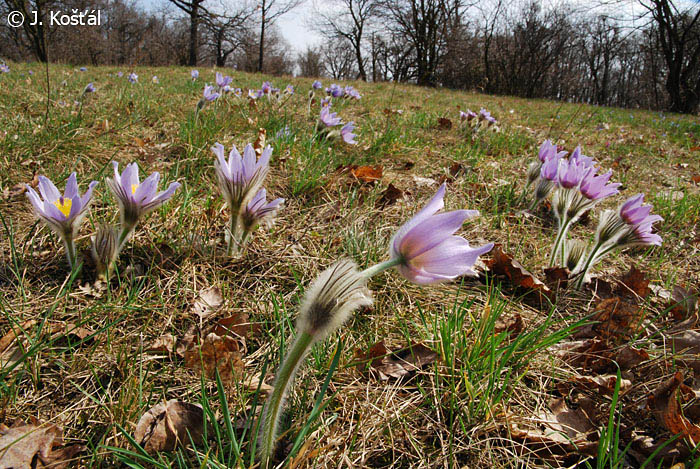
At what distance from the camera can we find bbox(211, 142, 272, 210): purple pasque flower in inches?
51.7

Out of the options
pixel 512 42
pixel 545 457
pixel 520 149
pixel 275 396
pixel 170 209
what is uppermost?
pixel 512 42

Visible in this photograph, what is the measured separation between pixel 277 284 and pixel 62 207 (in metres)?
0.74

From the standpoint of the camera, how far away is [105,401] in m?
0.97

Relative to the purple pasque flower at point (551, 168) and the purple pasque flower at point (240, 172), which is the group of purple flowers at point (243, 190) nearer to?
the purple pasque flower at point (240, 172)

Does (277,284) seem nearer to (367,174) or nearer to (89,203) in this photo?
(89,203)

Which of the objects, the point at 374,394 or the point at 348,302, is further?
the point at 374,394

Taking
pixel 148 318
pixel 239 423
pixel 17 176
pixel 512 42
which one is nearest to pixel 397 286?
pixel 239 423

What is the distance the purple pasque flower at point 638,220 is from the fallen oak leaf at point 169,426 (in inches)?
66.9

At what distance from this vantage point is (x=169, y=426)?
886mm

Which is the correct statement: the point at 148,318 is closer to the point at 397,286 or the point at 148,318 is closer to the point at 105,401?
the point at 105,401

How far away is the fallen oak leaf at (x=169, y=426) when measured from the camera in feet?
2.82

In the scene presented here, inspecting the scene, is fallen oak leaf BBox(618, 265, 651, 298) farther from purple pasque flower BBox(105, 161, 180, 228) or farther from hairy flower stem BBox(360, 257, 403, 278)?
purple pasque flower BBox(105, 161, 180, 228)

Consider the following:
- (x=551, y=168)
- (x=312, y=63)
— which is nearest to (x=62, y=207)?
(x=551, y=168)

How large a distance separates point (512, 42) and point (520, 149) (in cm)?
2330
